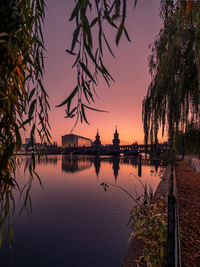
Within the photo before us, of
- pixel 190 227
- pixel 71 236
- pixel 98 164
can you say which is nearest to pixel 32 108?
pixel 190 227

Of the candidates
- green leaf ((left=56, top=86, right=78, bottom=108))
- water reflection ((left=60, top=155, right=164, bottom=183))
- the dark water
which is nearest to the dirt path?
the dark water

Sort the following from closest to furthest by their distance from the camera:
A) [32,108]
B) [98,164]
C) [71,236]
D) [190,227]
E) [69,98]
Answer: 1. [69,98]
2. [32,108]
3. [190,227]
4. [71,236]
5. [98,164]

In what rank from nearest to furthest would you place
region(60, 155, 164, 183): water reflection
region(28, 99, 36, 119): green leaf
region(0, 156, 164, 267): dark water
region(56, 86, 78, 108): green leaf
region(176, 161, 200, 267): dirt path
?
1. region(56, 86, 78, 108): green leaf
2. region(28, 99, 36, 119): green leaf
3. region(176, 161, 200, 267): dirt path
4. region(0, 156, 164, 267): dark water
5. region(60, 155, 164, 183): water reflection

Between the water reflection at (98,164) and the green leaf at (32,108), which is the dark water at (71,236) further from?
the green leaf at (32,108)

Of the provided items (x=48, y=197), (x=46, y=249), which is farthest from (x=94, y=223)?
(x=48, y=197)

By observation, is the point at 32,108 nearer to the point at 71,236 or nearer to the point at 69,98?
the point at 69,98

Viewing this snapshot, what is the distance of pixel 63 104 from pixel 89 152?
521 ft

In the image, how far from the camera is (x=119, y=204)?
48.8 feet

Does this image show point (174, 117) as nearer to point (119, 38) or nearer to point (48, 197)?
point (119, 38)

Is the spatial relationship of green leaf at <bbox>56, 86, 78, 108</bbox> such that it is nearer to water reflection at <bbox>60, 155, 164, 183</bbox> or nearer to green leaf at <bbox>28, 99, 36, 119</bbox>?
green leaf at <bbox>28, 99, 36, 119</bbox>

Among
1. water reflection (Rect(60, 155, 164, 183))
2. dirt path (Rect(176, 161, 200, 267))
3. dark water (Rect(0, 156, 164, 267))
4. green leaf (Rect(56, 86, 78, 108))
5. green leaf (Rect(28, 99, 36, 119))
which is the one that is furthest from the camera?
water reflection (Rect(60, 155, 164, 183))

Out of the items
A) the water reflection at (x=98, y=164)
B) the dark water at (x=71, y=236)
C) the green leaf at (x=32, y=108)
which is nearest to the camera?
the green leaf at (x=32, y=108)

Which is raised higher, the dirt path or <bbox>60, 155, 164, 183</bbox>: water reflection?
the dirt path

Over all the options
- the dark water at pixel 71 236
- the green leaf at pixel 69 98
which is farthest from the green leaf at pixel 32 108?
the dark water at pixel 71 236
